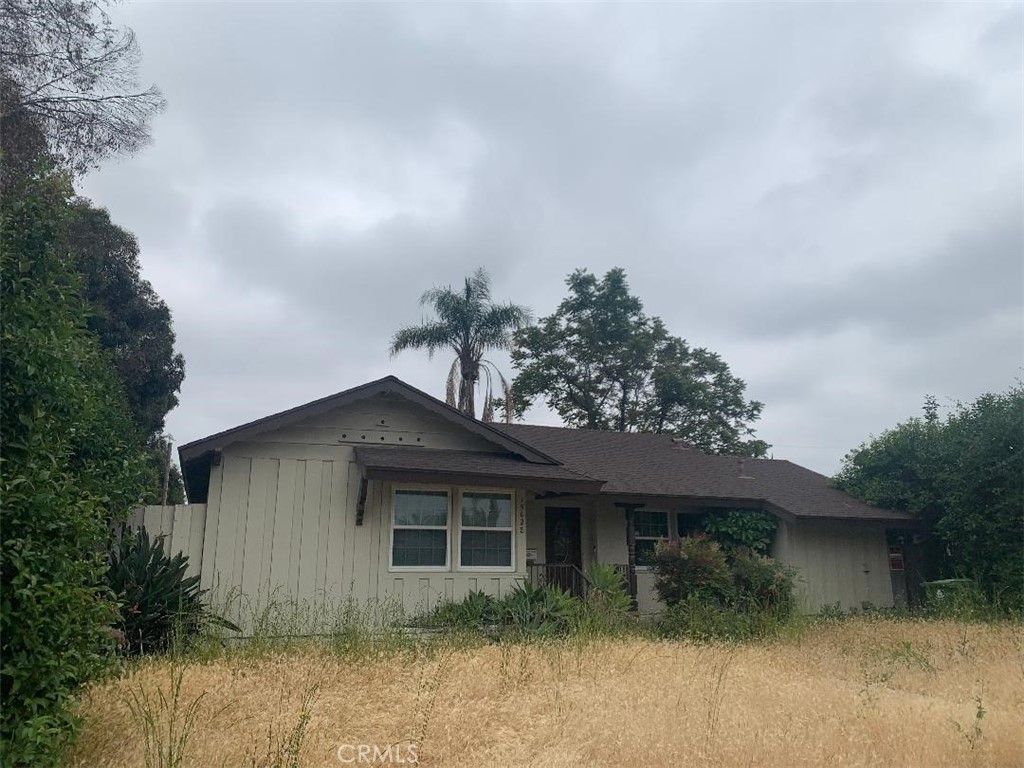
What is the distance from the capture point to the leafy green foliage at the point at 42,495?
3.61 m

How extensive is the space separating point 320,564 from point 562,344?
23.2m

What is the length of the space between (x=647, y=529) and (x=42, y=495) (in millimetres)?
13320

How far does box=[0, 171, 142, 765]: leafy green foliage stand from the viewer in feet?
11.8

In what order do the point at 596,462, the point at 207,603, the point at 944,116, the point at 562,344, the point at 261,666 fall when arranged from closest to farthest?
the point at 261,666 < the point at 207,603 < the point at 944,116 < the point at 596,462 < the point at 562,344

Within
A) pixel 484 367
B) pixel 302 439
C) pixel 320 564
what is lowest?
pixel 320 564

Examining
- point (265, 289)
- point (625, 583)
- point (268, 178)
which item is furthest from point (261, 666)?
point (265, 289)

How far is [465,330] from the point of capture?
2472cm

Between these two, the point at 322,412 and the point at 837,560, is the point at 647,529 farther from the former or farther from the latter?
the point at 322,412

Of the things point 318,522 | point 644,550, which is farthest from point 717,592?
point 318,522

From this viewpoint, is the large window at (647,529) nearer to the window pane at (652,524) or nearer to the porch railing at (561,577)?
the window pane at (652,524)

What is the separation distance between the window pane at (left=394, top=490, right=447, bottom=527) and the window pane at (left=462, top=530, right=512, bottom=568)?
1.84 ft

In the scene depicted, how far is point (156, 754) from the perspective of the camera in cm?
427

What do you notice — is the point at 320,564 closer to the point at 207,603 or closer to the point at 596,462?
the point at 207,603

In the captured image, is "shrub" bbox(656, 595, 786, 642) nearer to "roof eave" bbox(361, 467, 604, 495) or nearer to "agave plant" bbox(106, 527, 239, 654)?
"roof eave" bbox(361, 467, 604, 495)
